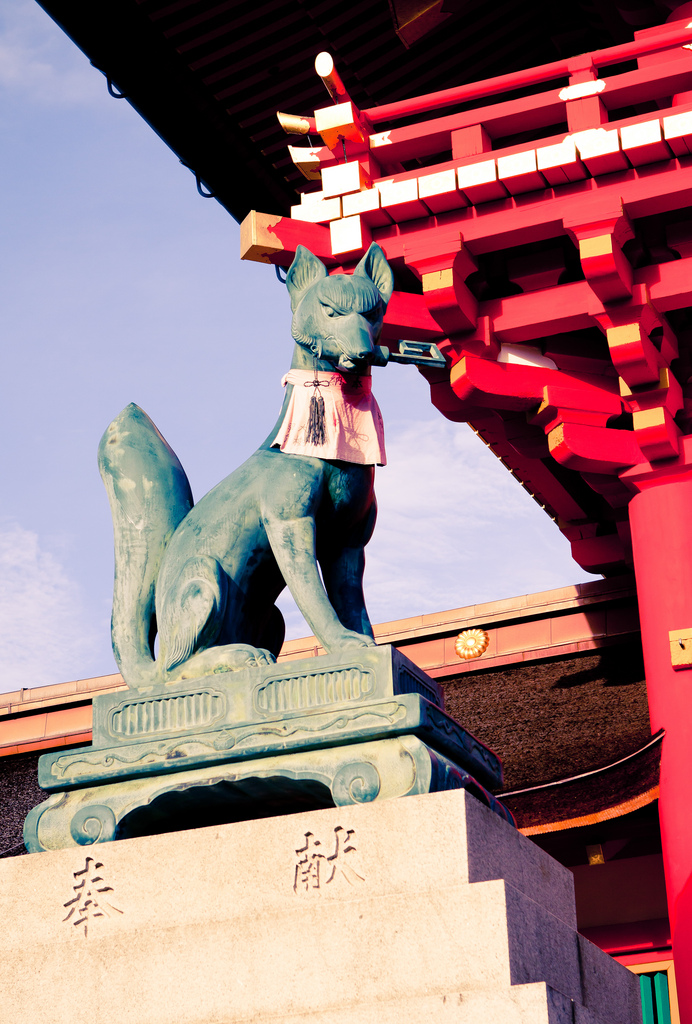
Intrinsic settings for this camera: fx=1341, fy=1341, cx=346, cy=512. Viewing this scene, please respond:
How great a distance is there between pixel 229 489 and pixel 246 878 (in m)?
1.08

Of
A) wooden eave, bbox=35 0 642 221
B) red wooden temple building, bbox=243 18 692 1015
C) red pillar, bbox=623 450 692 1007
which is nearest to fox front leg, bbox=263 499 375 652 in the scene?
red pillar, bbox=623 450 692 1007

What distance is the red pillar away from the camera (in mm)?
5676

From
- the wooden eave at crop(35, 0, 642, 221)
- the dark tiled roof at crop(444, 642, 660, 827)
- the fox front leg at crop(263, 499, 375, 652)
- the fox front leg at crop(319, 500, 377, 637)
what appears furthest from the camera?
the wooden eave at crop(35, 0, 642, 221)

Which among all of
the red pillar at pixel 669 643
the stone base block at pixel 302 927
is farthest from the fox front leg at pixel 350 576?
the red pillar at pixel 669 643

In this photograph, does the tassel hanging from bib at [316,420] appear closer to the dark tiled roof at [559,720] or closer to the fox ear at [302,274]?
the fox ear at [302,274]

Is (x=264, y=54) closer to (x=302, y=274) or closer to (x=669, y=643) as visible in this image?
(x=669, y=643)

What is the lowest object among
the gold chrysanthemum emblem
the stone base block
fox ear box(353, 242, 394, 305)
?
the stone base block

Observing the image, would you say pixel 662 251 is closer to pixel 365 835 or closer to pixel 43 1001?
pixel 365 835

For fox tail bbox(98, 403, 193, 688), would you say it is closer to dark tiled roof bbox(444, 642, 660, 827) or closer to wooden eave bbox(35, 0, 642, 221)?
dark tiled roof bbox(444, 642, 660, 827)

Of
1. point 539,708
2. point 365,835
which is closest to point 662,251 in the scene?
point 539,708

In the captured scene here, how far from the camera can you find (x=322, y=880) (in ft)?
9.58

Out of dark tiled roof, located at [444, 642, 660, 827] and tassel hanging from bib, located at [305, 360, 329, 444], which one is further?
dark tiled roof, located at [444, 642, 660, 827]

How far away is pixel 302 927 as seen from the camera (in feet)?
9.35

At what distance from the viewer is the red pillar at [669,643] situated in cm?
568
